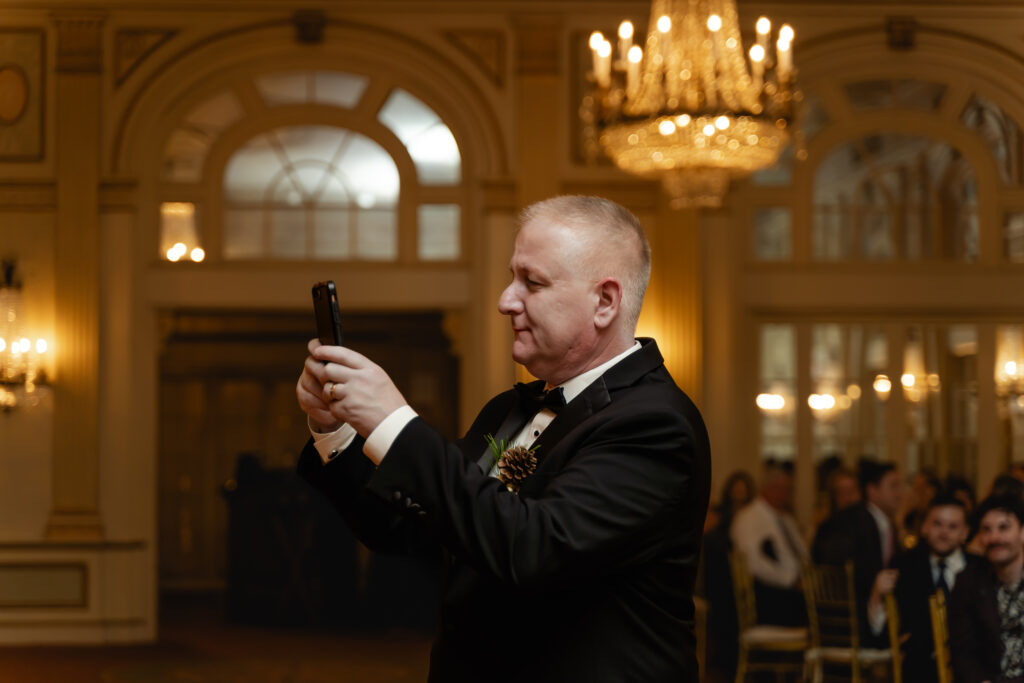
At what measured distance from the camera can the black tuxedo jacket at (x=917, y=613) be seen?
17.0ft

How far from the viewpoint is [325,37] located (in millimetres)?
9234

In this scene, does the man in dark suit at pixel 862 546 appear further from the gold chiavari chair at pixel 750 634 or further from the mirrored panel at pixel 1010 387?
the mirrored panel at pixel 1010 387

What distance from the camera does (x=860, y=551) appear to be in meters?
6.62

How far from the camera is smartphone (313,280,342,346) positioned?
1613 millimetres

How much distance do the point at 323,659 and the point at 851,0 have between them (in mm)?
5853

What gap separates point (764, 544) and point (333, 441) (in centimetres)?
579

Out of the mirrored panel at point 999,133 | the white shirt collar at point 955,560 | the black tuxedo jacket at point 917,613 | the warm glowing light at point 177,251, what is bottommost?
the black tuxedo jacket at point 917,613

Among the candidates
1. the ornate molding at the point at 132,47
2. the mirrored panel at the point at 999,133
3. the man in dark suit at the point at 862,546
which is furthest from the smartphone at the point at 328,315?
the mirrored panel at the point at 999,133

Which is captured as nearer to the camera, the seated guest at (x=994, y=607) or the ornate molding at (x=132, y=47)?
the seated guest at (x=994, y=607)

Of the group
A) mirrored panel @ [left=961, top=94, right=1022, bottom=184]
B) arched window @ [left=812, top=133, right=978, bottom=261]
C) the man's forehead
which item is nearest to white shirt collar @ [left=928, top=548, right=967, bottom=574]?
the man's forehead

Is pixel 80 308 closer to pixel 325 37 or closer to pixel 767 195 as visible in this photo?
pixel 325 37

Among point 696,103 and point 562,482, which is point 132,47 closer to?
point 696,103

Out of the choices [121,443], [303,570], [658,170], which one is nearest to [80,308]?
[121,443]

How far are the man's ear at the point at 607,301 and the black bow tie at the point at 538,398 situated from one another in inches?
5.1
